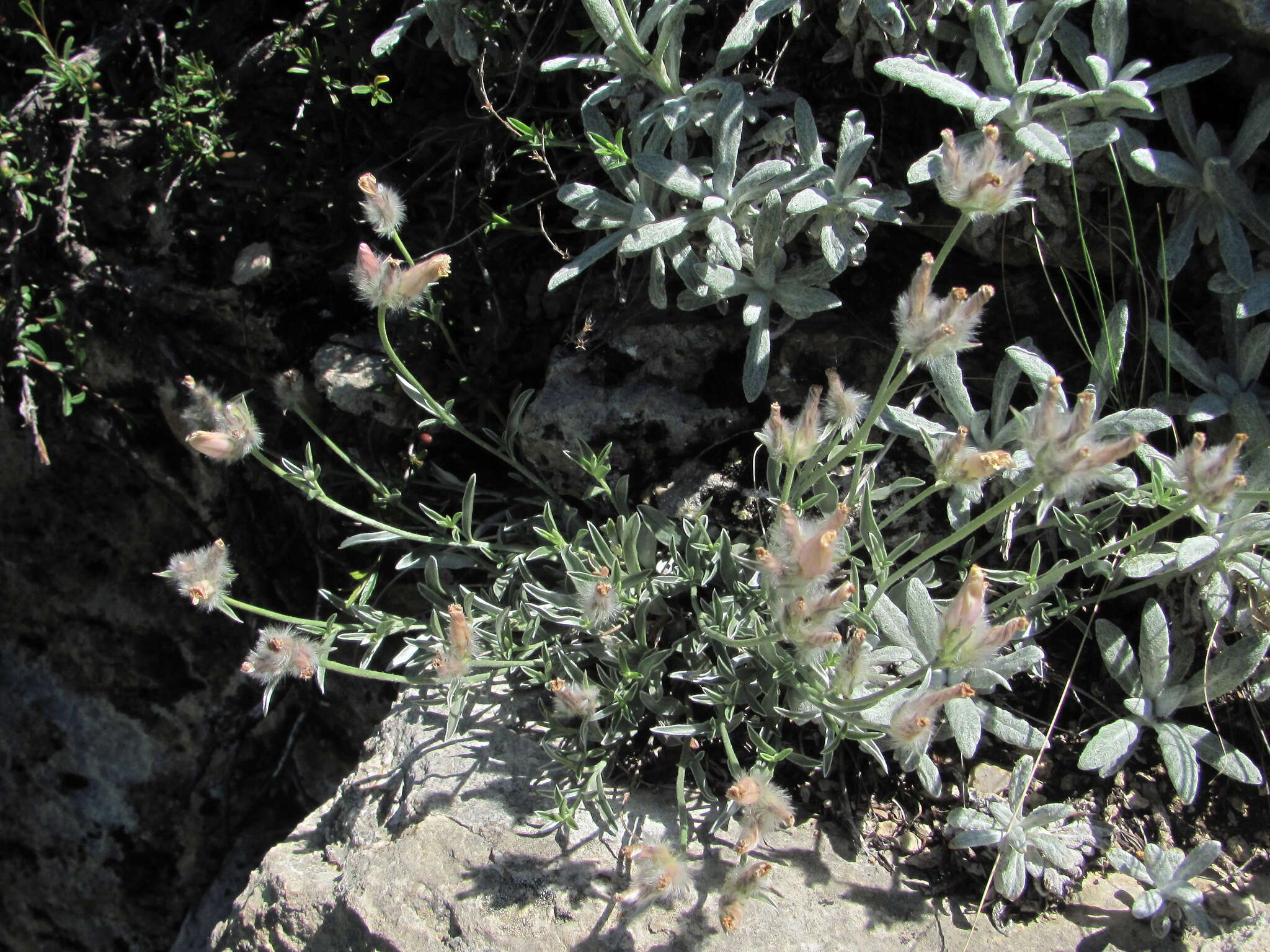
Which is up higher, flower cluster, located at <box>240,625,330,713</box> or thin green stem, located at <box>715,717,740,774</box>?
flower cluster, located at <box>240,625,330,713</box>

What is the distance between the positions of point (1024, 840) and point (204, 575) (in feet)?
6.11

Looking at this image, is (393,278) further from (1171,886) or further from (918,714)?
(1171,886)

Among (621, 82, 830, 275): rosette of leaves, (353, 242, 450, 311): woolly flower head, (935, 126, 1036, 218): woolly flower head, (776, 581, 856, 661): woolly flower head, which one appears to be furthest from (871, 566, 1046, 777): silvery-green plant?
(353, 242, 450, 311): woolly flower head

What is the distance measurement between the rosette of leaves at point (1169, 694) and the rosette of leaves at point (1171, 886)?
0.13 m

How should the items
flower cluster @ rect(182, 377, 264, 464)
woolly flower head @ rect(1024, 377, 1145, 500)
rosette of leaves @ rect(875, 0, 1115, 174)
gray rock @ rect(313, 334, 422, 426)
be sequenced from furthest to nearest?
gray rock @ rect(313, 334, 422, 426), rosette of leaves @ rect(875, 0, 1115, 174), flower cluster @ rect(182, 377, 264, 464), woolly flower head @ rect(1024, 377, 1145, 500)

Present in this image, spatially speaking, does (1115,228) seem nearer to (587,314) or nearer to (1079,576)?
(1079,576)

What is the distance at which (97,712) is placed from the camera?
12.1ft

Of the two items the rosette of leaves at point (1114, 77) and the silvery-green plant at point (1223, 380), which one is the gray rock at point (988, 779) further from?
the rosette of leaves at point (1114, 77)

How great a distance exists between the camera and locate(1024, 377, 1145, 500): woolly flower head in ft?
5.63

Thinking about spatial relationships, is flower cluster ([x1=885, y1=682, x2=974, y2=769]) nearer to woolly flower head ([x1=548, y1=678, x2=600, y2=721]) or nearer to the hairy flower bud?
the hairy flower bud

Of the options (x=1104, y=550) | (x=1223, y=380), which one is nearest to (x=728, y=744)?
(x=1104, y=550)

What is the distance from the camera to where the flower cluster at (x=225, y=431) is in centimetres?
218

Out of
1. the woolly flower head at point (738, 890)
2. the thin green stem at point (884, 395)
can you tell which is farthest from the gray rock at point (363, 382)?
the woolly flower head at point (738, 890)

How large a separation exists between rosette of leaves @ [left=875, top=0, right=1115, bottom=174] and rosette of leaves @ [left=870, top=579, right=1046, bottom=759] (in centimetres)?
100
